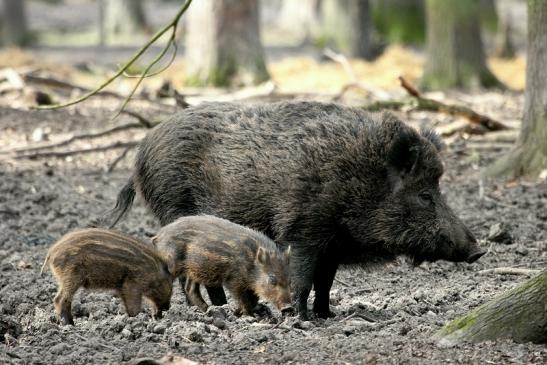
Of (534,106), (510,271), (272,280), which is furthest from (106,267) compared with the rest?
(534,106)

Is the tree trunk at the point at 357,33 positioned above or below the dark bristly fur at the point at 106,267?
below

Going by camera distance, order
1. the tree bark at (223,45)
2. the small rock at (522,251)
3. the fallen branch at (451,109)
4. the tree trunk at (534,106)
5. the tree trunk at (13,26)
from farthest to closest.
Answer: the tree trunk at (13,26) < the tree bark at (223,45) < the fallen branch at (451,109) < the tree trunk at (534,106) < the small rock at (522,251)

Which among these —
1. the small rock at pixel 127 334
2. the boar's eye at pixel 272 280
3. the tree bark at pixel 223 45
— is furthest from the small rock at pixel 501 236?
the tree bark at pixel 223 45

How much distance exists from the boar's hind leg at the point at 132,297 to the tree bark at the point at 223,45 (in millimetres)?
10900

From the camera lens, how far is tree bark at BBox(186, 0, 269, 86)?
1667cm

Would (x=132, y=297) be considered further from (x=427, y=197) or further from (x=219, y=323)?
(x=427, y=197)

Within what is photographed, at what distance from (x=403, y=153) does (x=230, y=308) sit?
1496 millimetres

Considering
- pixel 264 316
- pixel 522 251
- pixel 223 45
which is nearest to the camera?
pixel 264 316

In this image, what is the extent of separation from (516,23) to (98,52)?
13.1 m

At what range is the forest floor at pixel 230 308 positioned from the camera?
4984 mm

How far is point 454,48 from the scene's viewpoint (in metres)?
16.2

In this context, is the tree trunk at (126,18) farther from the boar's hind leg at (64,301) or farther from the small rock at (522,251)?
the boar's hind leg at (64,301)

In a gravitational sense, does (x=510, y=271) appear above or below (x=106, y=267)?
below

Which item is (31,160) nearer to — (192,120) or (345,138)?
(192,120)
